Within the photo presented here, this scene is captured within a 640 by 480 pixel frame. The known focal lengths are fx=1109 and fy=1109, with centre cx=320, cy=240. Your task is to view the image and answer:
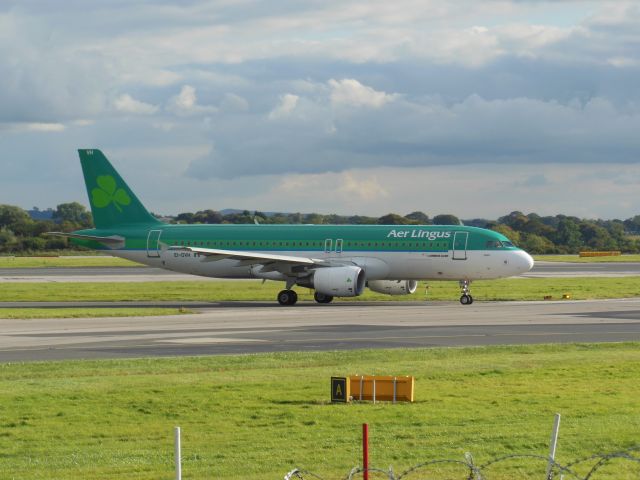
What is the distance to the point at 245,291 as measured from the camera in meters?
70.6

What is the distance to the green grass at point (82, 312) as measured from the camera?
49531mm

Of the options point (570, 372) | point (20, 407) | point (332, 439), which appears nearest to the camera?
point (332, 439)

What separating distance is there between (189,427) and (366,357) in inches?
478

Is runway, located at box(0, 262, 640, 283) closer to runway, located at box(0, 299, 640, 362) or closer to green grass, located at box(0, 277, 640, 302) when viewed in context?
green grass, located at box(0, 277, 640, 302)

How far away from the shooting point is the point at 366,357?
108ft

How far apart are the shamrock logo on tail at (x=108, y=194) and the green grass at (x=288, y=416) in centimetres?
3368

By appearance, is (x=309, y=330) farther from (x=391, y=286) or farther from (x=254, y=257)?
(x=391, y=286)

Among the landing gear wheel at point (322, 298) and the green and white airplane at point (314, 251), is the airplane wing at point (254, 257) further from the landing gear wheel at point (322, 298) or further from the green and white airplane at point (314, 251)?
the landing gear wheel at point (322, 298)

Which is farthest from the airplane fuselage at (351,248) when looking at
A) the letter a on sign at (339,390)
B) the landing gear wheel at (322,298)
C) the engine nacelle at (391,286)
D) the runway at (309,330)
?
the letter a on sign at (339,390)

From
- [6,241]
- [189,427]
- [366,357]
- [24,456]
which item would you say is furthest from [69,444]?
[6,241]

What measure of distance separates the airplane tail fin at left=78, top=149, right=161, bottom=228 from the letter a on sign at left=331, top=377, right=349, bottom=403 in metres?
41.9

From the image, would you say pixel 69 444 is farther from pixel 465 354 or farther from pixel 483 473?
pixel 465 354

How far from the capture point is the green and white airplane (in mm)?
58500

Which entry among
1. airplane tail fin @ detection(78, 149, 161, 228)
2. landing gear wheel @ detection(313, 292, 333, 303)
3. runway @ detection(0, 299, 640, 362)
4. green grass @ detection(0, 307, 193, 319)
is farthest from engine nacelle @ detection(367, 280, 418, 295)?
airplane tail fin @ detection(78, 149, 161, 228)
